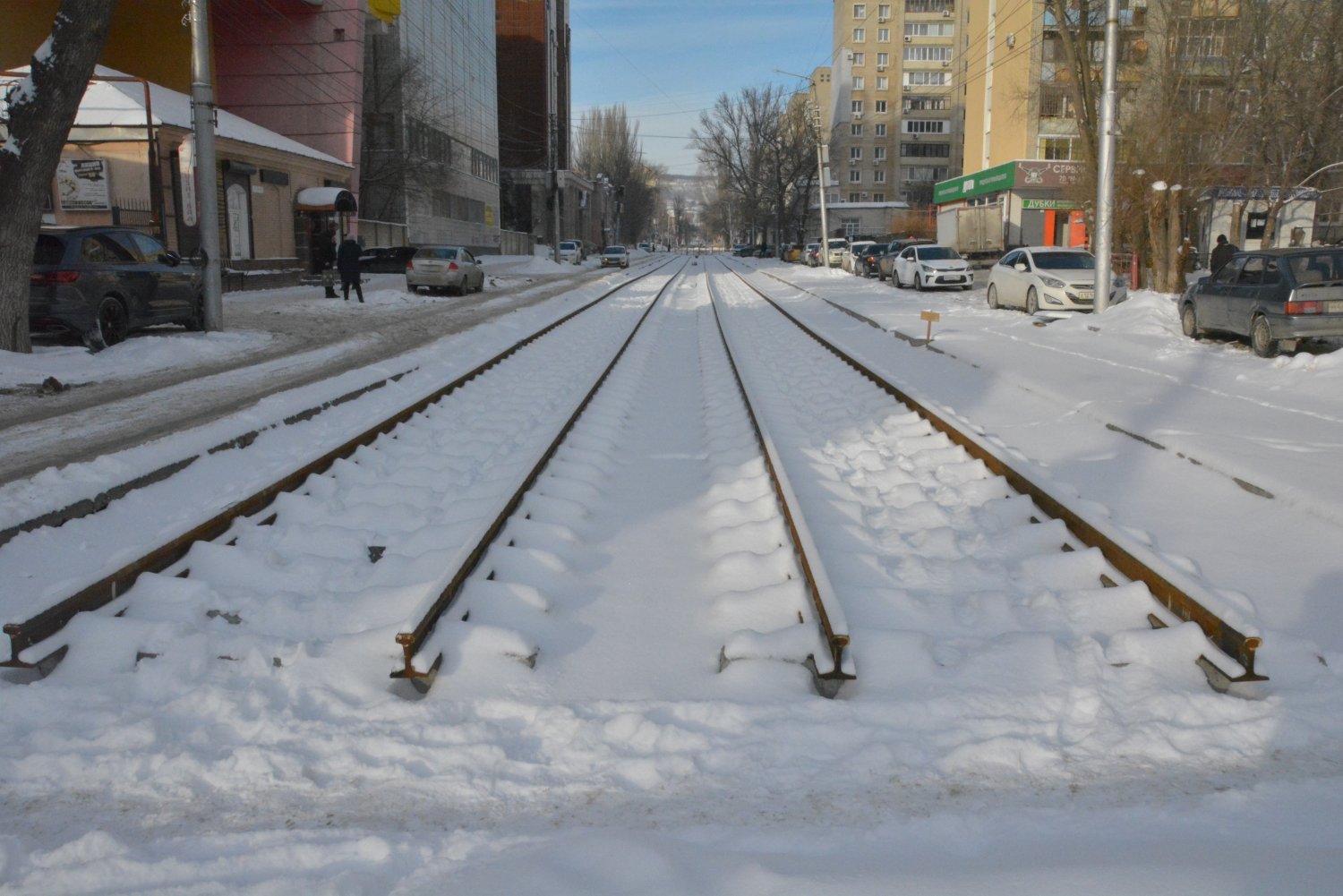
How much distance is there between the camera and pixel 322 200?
32500 millimetres

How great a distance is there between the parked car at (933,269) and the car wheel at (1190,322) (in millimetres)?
14248

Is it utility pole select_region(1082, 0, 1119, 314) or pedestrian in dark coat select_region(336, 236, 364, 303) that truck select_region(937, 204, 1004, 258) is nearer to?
utility pole select_region(1082, 0, 1119, 314)

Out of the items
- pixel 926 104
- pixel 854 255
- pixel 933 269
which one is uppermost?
pixel 926 104

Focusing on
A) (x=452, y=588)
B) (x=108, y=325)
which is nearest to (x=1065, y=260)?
(x=108, y=325)

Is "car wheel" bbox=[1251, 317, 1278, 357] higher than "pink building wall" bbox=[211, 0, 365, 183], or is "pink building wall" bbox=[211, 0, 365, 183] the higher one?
"pink building wall" bbox=[211, 0, 365, 183]

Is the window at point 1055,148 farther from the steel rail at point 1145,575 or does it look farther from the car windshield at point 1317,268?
the steel rail at point 1145,575

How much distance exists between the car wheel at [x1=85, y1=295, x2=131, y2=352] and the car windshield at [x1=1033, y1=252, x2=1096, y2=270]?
1746 cm

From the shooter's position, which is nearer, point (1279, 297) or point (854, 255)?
point (1279, 297)

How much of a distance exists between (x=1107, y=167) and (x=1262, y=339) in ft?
19.5

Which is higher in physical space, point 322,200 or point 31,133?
point 322,200

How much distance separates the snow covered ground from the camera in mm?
2895

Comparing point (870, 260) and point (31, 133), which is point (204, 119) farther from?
point (870, 260)

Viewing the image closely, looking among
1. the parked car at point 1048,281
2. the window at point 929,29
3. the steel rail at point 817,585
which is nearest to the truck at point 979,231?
the parked car at point 1048,281

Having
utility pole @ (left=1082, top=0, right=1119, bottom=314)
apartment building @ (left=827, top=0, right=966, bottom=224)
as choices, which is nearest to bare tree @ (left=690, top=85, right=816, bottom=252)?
apartment building @ (left=827, top=0, right=966, bottom=224)
